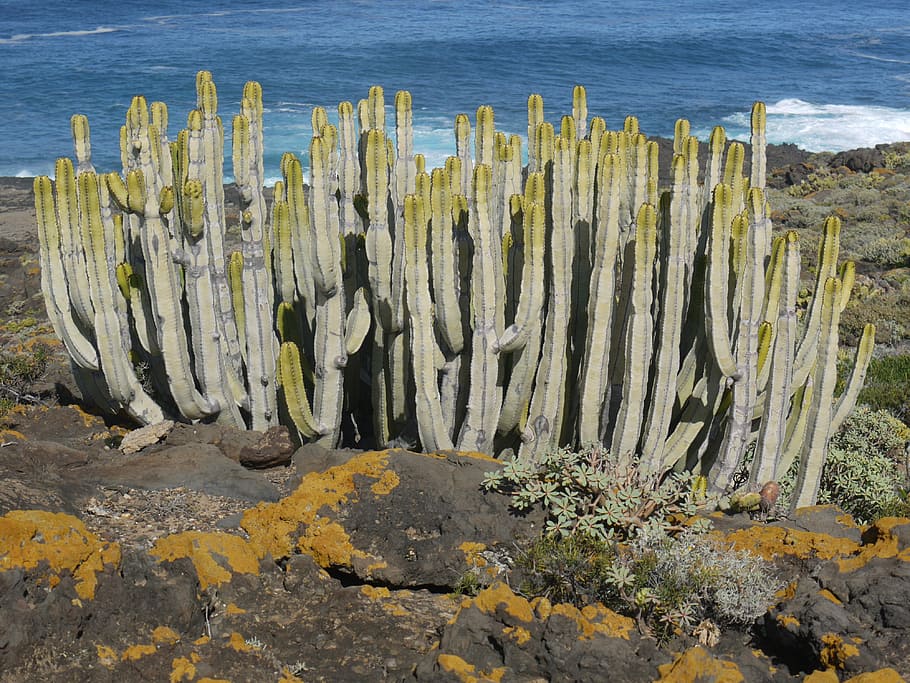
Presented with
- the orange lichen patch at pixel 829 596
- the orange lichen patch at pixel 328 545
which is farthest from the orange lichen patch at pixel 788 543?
the orange lichen patch at pixel 328 545

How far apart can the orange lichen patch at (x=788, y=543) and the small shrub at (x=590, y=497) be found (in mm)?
366

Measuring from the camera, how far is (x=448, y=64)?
165ft

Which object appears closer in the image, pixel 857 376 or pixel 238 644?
pixel 238 644

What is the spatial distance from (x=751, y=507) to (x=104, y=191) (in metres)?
5.46

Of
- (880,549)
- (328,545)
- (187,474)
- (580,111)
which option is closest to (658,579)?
(880,549)

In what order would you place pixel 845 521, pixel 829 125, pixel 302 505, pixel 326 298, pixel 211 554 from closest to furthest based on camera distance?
pixel 211 554
pixel 302 505
pixel 845 521
pixel 326 298
pixel 829 125

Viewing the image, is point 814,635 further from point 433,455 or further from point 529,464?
point 433,455

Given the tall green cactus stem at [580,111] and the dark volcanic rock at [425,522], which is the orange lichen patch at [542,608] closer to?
the dark volcanic rock at [425,522]

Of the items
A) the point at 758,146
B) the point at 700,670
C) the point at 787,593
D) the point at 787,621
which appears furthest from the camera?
the point at 758,146

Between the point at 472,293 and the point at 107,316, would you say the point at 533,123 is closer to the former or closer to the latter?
the point at 472,293

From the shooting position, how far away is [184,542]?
455cm

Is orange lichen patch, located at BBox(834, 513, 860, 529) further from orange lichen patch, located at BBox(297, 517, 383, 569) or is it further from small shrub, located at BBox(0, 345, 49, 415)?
small shrub, located at BBox(0, 345, 49, 415)

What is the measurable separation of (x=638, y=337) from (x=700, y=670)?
2690 millimetres

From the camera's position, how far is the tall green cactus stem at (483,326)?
19.3 ft
